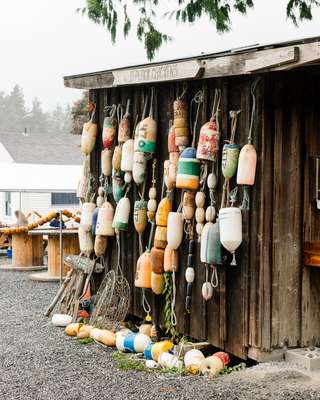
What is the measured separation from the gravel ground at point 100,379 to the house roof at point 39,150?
25.7m

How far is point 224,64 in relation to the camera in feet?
20.2

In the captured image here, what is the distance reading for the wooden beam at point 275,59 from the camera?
5.35 m

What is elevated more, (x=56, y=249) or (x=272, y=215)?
(x=272, y=215)

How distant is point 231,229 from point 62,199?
949 inches

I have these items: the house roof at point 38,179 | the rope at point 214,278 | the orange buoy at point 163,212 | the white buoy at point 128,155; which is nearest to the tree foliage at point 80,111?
the house roof at point 38,179

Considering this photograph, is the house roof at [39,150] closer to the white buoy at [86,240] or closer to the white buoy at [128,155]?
the white buoy at [86,240]

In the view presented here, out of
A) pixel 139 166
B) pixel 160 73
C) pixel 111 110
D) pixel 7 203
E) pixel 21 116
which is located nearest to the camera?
pixel 160 73

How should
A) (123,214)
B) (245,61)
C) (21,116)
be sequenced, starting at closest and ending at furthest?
(245,61), (123,214), (21,116)

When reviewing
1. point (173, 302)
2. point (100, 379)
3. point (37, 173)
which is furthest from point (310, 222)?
point (37, 173)

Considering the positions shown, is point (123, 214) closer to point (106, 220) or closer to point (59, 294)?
→ point (106, 220)

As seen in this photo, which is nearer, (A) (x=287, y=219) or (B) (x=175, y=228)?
(A) (x=287, y=219)

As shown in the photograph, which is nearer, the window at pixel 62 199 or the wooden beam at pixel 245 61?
the wooden beam at pixel 245 61

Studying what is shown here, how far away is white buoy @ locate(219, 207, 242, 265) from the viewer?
620 cm

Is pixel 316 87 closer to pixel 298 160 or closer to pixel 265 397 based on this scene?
pixel 298 160
